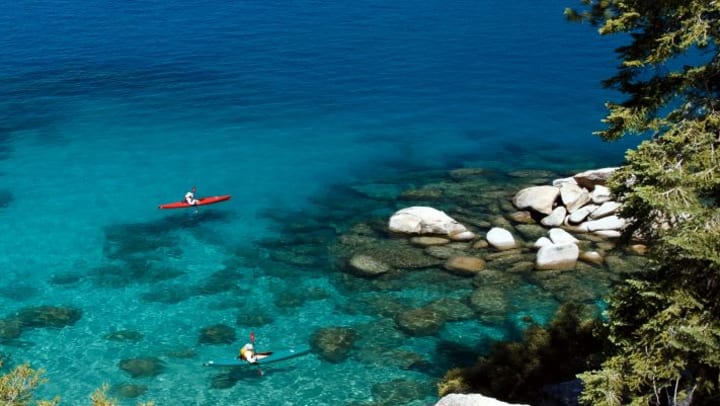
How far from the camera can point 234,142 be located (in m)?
48.6

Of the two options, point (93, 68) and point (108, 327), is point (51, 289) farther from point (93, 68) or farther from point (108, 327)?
point (93, 68)

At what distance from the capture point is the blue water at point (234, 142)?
27.0 metres

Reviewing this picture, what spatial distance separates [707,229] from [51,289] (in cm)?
2738

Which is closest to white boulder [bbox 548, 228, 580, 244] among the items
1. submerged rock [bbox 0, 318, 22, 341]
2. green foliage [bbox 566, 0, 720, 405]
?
green foliage [bbox 566, 0, 720, 405]

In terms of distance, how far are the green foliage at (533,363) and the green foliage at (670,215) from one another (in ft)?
21.8

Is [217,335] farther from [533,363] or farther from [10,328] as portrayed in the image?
[533,363]

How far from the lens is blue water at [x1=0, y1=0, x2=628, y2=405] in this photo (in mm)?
27031

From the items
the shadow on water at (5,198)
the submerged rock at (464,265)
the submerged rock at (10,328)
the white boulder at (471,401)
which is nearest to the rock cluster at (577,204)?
the submerged rock at (464,265)

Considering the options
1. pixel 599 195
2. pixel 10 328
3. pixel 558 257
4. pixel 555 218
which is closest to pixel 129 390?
pixel 10 328

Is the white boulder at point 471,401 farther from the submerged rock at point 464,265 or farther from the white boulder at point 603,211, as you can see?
the white boulder at point 603,211

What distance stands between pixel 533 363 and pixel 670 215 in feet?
34.3

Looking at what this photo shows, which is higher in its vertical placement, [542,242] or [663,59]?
[663,59]

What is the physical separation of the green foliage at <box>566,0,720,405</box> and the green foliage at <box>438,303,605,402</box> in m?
6.65

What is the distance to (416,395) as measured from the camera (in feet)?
78.1
